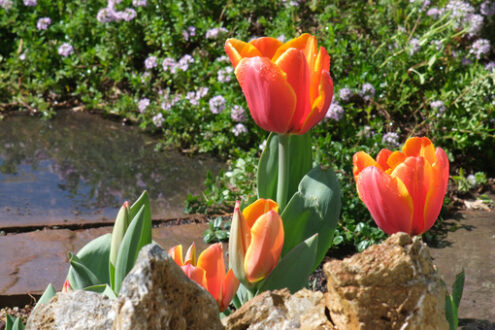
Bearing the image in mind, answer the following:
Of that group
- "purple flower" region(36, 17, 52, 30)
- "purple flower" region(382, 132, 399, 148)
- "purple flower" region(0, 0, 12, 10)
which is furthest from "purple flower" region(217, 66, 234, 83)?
"purple flower" region(0, 0, 12, 10)

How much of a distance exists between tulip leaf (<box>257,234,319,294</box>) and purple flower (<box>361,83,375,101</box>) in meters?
2.70

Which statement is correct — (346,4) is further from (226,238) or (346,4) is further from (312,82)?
(312,82)

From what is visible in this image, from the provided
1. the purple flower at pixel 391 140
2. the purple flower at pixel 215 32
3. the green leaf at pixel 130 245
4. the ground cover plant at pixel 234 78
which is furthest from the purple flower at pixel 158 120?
the green leaf at pixel 130 245

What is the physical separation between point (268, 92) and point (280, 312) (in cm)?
42

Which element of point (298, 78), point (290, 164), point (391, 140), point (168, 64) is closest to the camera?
point (298, 78)

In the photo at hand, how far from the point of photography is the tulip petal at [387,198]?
43.6 inches

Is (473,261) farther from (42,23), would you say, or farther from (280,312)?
(42,23)

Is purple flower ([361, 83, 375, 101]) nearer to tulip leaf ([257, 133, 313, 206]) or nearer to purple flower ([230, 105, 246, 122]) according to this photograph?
purple flower ([230, 105, 246, 122])

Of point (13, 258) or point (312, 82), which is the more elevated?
point (312, 82)

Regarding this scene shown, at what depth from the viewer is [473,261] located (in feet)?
8.87

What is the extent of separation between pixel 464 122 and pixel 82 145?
2.24 metres

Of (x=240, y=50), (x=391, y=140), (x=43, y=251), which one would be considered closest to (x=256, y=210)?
(x=240, y=50)

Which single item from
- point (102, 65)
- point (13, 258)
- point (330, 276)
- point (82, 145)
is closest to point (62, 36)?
point (102, 65)

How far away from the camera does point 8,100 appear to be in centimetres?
462
